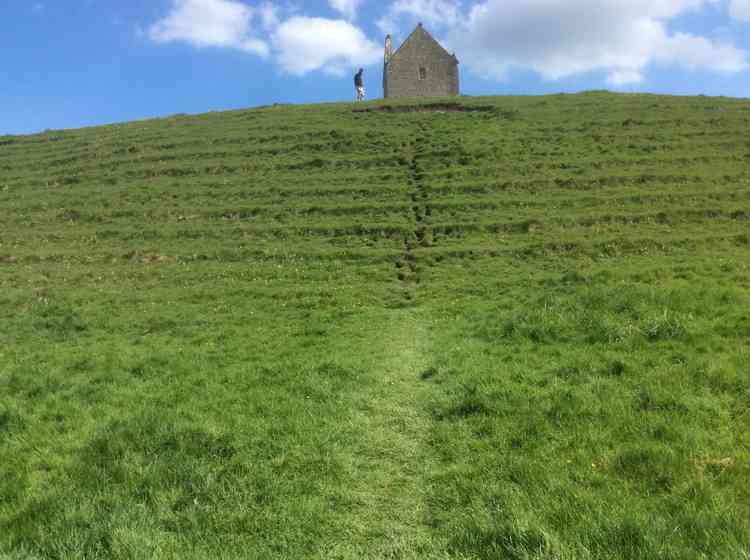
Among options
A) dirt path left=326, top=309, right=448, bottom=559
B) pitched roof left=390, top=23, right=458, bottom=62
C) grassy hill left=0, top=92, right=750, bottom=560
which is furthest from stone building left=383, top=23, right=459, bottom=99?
dirt path left=326, top=309, right=448, bottom=559

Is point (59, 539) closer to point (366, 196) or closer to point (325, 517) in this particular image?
point (325, 517)

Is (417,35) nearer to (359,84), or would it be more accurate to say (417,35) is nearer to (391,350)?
(359,84)

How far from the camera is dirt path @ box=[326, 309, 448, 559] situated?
17.3 ft

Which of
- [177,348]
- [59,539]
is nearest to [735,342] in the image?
[59,539]

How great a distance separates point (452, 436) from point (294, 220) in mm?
17994

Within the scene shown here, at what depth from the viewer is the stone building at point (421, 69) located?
5216 centimetres

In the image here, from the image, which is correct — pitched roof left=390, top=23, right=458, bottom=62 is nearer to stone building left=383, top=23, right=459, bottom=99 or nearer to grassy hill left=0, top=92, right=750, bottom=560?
stone building left=383, top=23, right=459, bottom=99

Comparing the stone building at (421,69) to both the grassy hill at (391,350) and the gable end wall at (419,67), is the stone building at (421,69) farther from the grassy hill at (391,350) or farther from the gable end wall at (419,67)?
the grassy hill at (391,350)

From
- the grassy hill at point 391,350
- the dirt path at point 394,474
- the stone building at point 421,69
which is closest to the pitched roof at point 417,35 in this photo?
the stone building at point 421,69

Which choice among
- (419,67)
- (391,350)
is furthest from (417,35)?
(391,350)

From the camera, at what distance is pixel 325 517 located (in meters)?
5.73

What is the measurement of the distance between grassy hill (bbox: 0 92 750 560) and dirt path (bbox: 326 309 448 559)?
4 cm

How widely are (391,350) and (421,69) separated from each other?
4643cm

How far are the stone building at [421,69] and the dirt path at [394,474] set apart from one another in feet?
153
